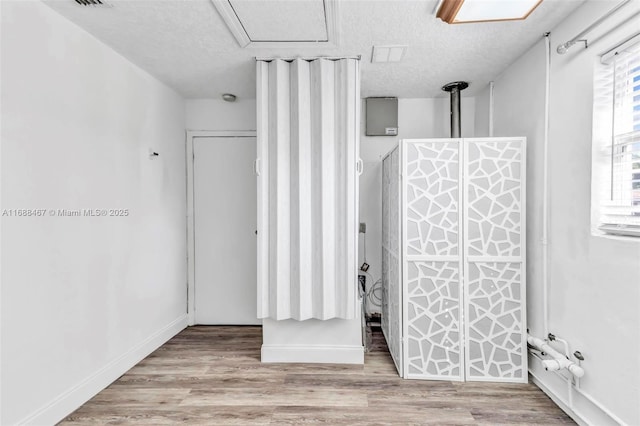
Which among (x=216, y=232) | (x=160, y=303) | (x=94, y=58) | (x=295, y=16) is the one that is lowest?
(x=160, y=303)

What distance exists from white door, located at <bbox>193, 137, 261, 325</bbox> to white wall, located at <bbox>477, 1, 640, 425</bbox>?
8.12ft

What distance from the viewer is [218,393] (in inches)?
84.4

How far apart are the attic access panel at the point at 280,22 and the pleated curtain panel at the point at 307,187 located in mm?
250

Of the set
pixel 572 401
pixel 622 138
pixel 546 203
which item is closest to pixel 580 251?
pixel 546 203

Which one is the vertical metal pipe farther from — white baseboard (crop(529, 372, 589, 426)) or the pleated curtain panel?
white baseboard (crop(529, 372, 589, 426))

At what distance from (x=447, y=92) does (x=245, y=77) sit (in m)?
1.88

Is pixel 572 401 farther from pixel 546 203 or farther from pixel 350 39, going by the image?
pixel 350 39

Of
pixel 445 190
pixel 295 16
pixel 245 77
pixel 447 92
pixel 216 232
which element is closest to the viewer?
pixel 295 16

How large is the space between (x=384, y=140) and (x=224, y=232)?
192 cm

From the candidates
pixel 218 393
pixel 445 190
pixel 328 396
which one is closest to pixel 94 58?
pixel 218 393

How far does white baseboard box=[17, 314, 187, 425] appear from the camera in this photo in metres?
1.76

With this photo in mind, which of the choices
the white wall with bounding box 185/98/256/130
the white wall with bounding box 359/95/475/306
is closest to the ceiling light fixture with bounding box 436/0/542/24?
the white wall with bounding box 359/95/475/306

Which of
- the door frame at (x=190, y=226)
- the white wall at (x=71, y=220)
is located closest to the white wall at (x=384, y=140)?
the door frame at (x=190, y=226)

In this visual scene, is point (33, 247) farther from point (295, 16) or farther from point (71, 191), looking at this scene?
point (295, 16)
